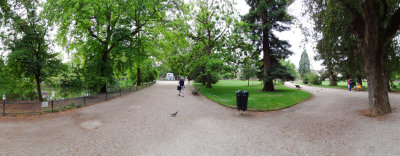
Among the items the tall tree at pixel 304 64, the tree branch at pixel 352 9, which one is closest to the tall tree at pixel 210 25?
the tree branch at pixel 352 9

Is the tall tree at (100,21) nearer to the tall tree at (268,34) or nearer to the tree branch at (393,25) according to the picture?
the tall tree at (268,34)

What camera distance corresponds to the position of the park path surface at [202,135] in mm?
4527

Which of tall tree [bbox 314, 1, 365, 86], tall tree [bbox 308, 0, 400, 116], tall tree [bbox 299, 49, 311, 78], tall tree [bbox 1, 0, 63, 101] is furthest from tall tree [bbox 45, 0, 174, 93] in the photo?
tall tree [bbox 299, 49, 311, 78]

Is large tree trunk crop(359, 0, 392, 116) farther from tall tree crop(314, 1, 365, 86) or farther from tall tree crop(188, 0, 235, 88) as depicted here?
tall tree crop(188, 0, 235, 88)

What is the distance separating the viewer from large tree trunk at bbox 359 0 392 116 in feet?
24.5

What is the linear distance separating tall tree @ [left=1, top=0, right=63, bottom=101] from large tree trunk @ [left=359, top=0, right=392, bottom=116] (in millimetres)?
17186

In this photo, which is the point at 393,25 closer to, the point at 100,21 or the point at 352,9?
the point at 352,9

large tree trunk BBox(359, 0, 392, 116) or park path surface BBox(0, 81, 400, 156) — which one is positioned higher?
large tree trunk BBox(359, 0, 392, 116)

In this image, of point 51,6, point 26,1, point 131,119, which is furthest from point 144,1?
point 131,119

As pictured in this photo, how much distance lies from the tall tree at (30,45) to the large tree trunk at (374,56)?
1719 centimetres

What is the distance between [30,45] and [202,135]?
41.7 ft

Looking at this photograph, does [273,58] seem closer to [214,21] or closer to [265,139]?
[214,21]

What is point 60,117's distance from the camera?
818 cm

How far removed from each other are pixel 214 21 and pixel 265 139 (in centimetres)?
1642
